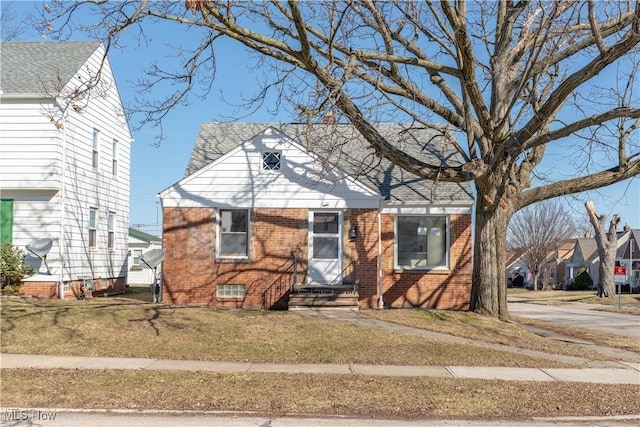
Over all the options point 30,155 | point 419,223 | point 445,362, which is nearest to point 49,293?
point 30,155

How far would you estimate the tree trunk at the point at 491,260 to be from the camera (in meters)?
15.1

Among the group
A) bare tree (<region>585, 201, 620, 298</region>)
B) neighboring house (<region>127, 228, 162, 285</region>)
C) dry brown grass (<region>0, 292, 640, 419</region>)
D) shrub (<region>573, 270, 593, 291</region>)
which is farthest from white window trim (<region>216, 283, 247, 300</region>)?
shrub (<region>573, 270, 593, 291</region>)

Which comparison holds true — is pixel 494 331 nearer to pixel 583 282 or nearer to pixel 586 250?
pixel 583 282

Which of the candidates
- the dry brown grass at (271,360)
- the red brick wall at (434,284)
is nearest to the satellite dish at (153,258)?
the dry brown grass at (271,360)

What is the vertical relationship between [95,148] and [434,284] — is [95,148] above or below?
above

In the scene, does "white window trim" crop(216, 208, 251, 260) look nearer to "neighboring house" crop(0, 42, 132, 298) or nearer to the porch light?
the porch light

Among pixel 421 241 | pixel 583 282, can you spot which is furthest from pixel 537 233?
pixel 421 241

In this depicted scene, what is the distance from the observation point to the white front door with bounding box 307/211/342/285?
16.8 m

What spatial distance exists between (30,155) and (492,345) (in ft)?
43.7

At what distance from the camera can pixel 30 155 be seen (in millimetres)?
16984

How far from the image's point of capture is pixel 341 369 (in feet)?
30.9

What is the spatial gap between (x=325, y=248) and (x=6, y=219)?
9064mm

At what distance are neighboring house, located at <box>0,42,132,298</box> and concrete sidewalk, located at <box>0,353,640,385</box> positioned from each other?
7517mm

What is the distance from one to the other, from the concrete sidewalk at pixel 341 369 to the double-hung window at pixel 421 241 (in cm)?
759
